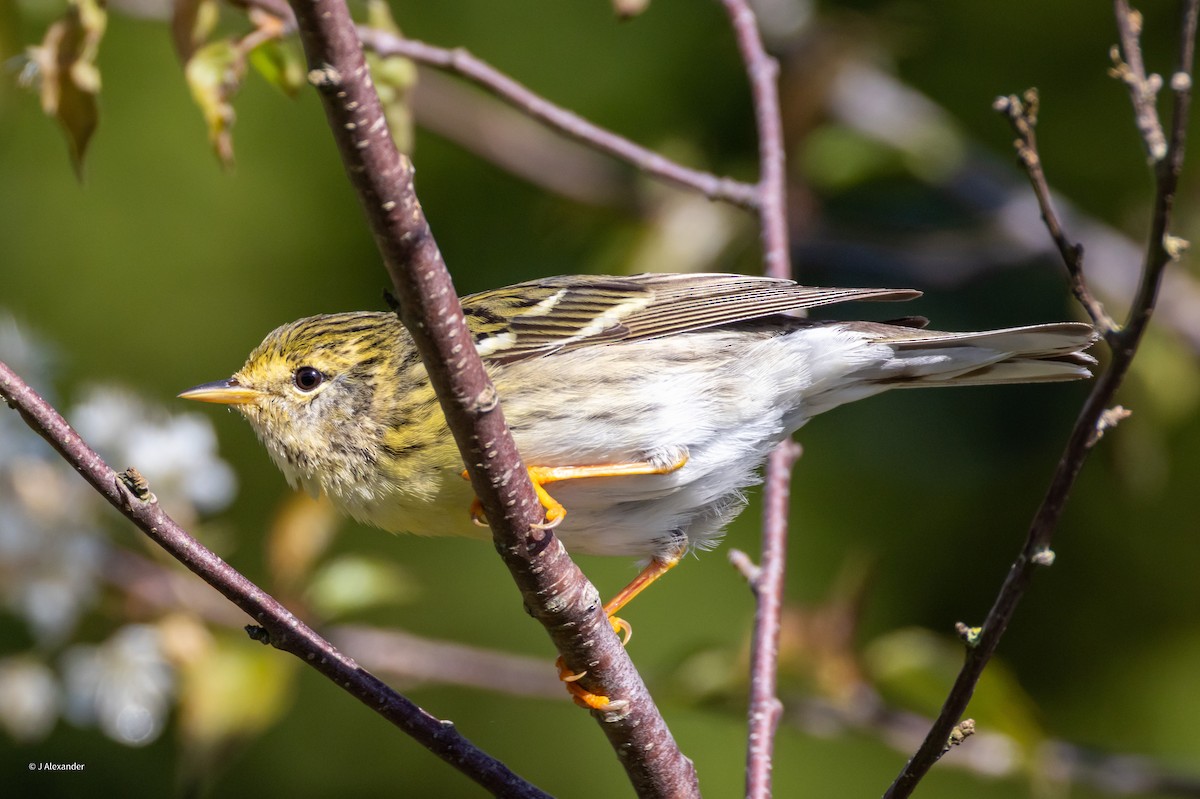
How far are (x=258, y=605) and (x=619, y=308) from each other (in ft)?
4.39

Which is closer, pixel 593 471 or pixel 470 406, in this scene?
pixel 470 406

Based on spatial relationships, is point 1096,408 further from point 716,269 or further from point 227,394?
point 716,269

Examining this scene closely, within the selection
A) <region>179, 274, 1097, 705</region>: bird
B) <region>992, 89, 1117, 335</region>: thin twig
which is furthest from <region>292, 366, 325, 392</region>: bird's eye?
<region>992, 89, 1117, 335</region>: thin twig

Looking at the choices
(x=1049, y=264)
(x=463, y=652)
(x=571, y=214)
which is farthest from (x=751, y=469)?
(x=1049, y=264)

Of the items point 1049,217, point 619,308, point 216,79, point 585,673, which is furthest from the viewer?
point 619,308

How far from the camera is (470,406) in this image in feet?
5.68

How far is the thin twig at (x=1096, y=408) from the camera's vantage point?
56.4 inches

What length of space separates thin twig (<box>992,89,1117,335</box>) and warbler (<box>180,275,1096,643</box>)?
0.87 meters

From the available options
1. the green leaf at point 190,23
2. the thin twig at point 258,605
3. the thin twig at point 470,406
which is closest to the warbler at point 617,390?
the thin twig at point 470,406

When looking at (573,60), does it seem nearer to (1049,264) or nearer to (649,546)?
(1049,264)

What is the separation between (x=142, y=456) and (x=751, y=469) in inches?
59.9

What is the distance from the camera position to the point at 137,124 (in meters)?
5.73

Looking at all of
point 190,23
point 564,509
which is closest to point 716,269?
point 564,509

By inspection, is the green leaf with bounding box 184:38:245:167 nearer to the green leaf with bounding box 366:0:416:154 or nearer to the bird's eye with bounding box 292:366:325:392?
the green leaf with bounding box 366:0:416:154
